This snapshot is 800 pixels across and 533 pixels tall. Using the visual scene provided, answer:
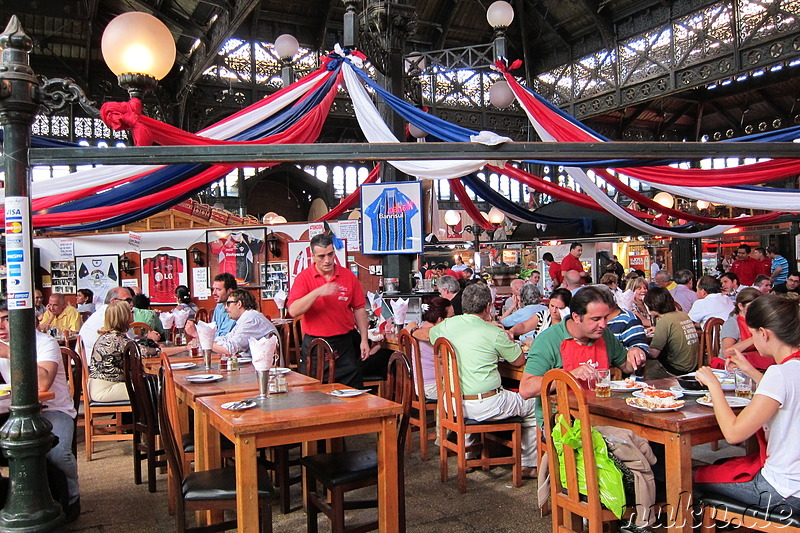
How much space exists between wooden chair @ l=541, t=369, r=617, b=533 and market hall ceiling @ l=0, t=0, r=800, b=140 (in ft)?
28.2

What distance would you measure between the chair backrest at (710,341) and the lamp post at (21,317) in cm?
453

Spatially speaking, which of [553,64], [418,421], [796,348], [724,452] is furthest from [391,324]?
[553,64]

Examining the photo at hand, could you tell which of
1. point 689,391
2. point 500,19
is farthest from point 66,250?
point 689,391

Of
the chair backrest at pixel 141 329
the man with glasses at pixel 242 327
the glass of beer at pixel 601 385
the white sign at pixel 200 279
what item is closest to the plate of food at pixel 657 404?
the glass of beer at pixel 601 385

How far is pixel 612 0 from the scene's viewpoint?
48.7ft

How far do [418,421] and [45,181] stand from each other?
119 inches

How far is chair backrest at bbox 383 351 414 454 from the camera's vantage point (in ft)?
10.0

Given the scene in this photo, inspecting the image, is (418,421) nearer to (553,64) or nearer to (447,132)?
(447,132)

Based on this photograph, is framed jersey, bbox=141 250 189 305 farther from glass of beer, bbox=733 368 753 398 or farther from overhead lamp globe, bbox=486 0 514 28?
glass of beer, bbox=733 368 753 398

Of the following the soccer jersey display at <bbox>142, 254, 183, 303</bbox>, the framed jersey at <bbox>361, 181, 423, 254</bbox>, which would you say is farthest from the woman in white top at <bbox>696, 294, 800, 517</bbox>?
the soccer jersey display at <bbox>142, 254, 183, 303</bbox>

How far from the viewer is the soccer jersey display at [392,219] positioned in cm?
692

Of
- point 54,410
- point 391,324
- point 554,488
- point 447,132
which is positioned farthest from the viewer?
point 391,324

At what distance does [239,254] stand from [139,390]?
6.80 metres

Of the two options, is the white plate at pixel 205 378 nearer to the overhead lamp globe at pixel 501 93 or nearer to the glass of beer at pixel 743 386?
the glass of beer at pixel 743 386
